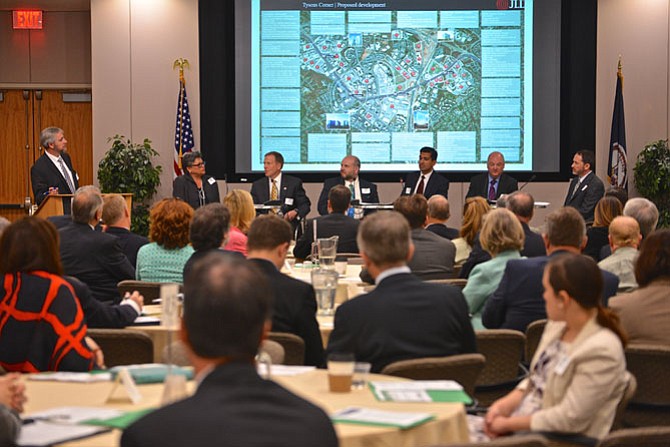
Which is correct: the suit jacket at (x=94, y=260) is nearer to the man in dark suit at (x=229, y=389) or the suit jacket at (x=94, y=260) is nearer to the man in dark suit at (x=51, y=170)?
the man in dark suit at (x=229, y=389)

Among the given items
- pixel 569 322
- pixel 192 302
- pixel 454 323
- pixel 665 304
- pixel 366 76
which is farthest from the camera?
pixel 366 76

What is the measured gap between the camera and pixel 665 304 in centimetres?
448

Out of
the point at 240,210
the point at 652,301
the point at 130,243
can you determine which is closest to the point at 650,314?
the point at 652,301

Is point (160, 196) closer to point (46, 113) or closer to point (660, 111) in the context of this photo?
point (46, 113)

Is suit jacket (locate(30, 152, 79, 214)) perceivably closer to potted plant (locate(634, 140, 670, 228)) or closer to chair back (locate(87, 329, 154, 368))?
chair back (locate(87, 329, 154, 368))

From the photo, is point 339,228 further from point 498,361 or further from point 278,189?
point 498,361

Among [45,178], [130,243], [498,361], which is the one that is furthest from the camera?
[45,178]

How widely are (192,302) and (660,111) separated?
41.8 feet

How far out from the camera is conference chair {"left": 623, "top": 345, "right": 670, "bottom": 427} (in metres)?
4.16

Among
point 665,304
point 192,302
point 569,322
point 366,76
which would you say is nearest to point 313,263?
point 665,304

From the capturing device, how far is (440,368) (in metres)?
3.79

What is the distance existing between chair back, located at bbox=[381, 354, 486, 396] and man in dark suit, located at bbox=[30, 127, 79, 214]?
805cm

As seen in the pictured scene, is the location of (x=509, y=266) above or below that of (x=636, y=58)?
below

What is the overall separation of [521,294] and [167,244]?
7.89 ft
